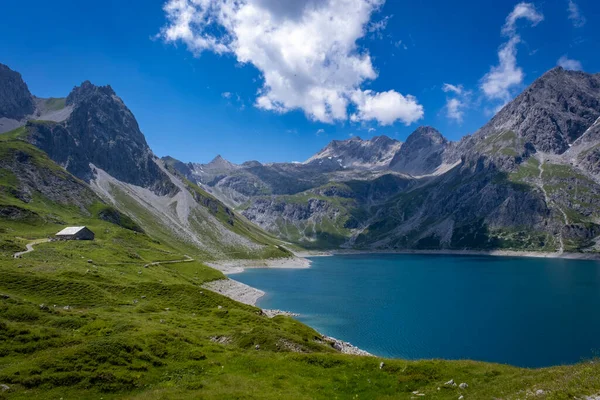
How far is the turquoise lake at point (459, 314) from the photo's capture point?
72438 millimetres

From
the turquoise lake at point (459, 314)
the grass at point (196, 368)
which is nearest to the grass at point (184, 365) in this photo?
the grass at point (196, 368)

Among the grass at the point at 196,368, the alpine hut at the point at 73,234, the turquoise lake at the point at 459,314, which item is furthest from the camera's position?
the alpine hut at the point at 73,234

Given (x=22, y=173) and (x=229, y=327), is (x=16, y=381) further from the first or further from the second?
(x=22, y=173)

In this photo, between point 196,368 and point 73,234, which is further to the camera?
point 73,234

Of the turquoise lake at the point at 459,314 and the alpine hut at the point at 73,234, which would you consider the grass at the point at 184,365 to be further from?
Answer: the alpine hut at the point at 73,234

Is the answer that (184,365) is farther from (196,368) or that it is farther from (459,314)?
(459,314)

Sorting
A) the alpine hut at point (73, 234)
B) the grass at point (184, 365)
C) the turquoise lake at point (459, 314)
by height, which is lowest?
the turquoise lake at point (459, 314)

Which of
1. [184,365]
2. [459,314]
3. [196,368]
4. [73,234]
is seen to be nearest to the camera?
[196,368]

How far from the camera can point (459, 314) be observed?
104250 mm

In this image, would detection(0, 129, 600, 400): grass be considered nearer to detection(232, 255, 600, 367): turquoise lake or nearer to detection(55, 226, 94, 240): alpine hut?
detection(232, 255, 600, 367): turquoise lake

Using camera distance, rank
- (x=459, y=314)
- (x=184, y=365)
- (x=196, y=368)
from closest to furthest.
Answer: (x=196, y=368)
(x=184, y=365)
(x=459, y=314)

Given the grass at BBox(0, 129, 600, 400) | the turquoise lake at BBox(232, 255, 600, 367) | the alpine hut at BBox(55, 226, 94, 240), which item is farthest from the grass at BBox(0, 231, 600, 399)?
the alpine hut at BBox(55, 226, 94, 240)

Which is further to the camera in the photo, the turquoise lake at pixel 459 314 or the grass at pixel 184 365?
the turquoise lake at pixel 459 314

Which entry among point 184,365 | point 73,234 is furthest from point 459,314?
point 73,234
